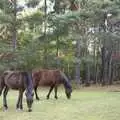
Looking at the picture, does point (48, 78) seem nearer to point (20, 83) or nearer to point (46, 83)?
point (46, 83)

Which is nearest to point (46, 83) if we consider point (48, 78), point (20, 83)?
point (48, 78)

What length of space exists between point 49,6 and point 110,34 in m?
8.64

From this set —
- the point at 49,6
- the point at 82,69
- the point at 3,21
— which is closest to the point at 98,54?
the point at 82,69

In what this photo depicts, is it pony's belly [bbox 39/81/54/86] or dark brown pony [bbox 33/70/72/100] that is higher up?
dark brown pony [bbox 33/70/72/100]

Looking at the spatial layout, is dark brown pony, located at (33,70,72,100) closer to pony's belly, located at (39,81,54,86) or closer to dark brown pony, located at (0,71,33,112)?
pony's belly, located at (39,81,54,86)

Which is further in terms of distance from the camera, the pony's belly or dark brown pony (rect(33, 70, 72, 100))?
the pony's belly

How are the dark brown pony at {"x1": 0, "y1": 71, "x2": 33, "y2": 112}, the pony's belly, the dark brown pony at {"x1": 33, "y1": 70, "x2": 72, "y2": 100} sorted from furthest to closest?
the pony's belly → the dark brown pony at {"x1": 33, "y1": 70, "x2": 72, "y2": 100} → the dark brown pony at {"x1": 0, "y1": 71, "x2": 33, "y2": 112}

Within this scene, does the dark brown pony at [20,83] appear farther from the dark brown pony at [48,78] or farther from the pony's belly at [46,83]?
the pony's belly at [46,83]

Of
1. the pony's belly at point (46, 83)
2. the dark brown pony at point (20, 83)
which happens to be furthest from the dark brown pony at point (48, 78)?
the dark brown pony at point (20, 83)

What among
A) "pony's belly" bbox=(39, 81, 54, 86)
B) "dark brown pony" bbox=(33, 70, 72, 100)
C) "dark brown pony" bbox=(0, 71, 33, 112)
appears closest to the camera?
"dark brown pony" bbox=(0, 71, 33, 112)

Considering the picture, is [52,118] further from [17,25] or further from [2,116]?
[17,25]

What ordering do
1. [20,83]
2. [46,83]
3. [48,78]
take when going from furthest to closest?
[46,83] < [48,78] < [20,83]

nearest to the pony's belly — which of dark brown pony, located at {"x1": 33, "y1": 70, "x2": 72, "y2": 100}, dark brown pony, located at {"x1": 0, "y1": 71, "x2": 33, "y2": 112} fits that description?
dark brown pony, located at {"x1": 33, "y1": 70, "x2": 72, "y2": 100}

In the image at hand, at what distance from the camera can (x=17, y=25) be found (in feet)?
87.0
